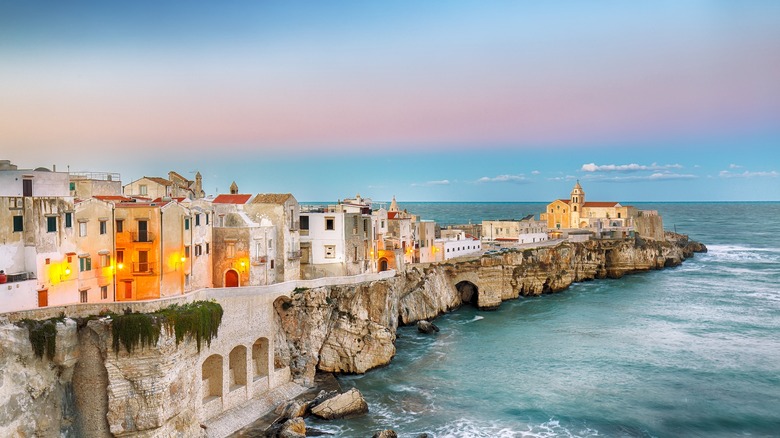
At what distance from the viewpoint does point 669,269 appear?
89.2 m

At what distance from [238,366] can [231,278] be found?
6.99m

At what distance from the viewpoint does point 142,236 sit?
33.8 meters

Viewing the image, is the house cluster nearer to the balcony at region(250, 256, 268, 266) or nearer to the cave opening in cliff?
the balcony at region(250, 256, 268, 266)

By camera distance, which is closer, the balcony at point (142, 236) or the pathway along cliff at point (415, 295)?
the balcony at point (142, 236)

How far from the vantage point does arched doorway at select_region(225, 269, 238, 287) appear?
3981cm

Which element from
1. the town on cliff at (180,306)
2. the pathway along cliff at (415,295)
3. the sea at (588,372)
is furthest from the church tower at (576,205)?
the town on cliff at (180,306)

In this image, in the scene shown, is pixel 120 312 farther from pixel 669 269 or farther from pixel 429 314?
pixel 669 269

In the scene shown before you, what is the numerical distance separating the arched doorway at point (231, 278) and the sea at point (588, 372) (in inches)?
396

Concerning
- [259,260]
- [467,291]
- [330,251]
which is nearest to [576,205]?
[467,291]

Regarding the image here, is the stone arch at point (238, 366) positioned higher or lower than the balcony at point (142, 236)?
lower

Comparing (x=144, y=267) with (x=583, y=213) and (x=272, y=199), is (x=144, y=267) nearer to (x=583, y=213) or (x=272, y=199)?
(x=272, y=199)

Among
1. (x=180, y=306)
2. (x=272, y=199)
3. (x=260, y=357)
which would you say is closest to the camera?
(x=180, y=306)

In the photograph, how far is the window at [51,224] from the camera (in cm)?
2917

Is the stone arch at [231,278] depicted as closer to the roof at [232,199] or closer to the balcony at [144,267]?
the roof at [232,199]
